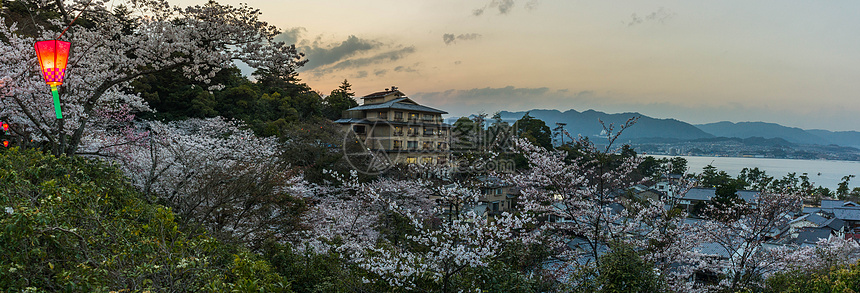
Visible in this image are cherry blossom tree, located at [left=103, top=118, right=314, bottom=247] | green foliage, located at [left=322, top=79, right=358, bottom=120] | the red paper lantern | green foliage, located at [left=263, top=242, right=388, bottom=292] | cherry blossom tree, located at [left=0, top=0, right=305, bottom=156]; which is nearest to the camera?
the red paper lantern

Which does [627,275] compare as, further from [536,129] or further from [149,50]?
[536,129]

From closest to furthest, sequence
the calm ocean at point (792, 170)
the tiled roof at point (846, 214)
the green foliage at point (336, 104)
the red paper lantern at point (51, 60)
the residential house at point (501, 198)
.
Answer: the red paper lantern at point (51, 60)
the residential house at point (501, 198)
the tiled roof at point (846, 214)
the green foliage at point (336, 104)
the calm ocean at point (792, 170)

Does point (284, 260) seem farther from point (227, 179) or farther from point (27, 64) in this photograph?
point (27, 64)

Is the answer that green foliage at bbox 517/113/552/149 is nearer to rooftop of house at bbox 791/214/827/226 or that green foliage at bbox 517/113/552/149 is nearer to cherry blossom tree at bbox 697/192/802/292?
rooftop of house at bbox 791/214/827/226

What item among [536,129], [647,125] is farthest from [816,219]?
[647,125]

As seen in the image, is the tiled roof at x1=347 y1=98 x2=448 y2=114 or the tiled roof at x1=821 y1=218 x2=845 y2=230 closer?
the tiled roof at x1=821 y1=218 x2=845 y2=230

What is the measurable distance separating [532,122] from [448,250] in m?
34.0

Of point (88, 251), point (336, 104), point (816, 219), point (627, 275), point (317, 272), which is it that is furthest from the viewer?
point (336, 104)

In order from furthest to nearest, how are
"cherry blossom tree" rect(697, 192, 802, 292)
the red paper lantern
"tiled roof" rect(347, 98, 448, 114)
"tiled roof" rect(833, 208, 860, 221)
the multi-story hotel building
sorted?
1. "tiled roof" rect(347, 98, 448, 114)
2. the multi-story hotel building
3. "tiled roof" rect(833, 208, 860, 221)
4. "cherry blossom tree" rect(697, 192, 802, 292)
5. the red paper lantern

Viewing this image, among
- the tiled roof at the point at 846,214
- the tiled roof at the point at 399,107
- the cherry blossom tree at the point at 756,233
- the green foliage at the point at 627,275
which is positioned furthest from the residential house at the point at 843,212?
the green foliage at the point at 627,275

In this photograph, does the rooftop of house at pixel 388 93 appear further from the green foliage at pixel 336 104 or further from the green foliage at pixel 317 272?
the green foliage at pixel 317 272

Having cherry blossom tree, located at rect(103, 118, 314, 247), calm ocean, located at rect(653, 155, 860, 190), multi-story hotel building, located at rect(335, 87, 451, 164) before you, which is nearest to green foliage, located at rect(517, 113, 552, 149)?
multi-story hotel building, located at rect(335, 87, 451, 164)

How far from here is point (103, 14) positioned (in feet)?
23.4

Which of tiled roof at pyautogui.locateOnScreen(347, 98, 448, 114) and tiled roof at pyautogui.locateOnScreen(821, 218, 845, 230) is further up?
tiled roof at pyautogui.locateOnScreen(347, 98, 448, 114)
